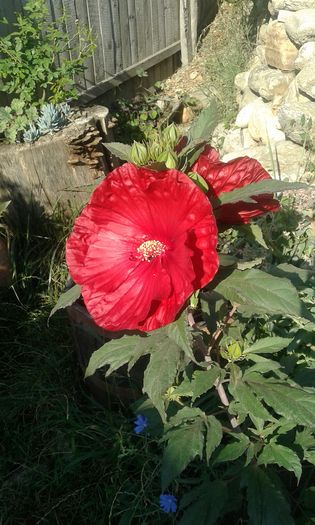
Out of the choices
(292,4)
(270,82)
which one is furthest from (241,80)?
(292,4)

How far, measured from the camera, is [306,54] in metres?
4.45

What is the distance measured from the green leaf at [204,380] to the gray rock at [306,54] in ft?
12.0

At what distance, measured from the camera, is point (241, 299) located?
4.08 feet

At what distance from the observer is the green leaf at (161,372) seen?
48.8 inches

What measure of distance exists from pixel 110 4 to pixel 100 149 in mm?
2417

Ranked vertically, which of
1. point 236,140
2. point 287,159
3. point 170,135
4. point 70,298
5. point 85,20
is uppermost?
point 170,135

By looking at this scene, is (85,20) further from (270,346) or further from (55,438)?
(270,346)

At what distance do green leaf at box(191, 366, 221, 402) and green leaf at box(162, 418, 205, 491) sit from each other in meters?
0.12

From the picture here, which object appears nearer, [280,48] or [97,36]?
[280,48]

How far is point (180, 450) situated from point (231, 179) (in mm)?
732

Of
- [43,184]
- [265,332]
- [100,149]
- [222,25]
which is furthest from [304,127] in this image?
[222,25]

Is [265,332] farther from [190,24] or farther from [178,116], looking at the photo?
[190,24]

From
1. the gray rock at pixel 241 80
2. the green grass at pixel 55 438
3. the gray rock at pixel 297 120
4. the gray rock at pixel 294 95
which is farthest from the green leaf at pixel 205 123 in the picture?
the gray rock at pixel 241 80

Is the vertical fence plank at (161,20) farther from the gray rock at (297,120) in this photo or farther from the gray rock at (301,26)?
the gray rock at (297,120)
